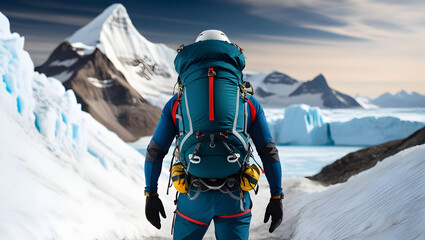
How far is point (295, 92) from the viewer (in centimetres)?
13425

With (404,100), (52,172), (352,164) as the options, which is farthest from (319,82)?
(52,172)

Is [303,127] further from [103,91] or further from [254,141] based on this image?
[103,91]

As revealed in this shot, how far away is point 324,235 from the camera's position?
446 cm

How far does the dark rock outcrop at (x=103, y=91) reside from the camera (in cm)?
5166

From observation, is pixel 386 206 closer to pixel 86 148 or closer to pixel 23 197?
pixel 23 197

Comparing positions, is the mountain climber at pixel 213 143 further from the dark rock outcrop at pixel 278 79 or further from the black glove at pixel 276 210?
the dark rock outcrop at pixel 278 79

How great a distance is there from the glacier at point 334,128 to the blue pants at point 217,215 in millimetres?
32237

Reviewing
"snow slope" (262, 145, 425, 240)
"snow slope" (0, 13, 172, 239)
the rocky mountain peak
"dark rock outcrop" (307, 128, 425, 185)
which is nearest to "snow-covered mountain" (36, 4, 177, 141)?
"dark rock outcrop" (307, 128, 425, 185)

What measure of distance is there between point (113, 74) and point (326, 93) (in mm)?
84573

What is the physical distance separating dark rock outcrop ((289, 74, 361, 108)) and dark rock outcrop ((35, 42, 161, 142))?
77.4 m

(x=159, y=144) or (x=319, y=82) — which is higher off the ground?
(x=159, y=144)

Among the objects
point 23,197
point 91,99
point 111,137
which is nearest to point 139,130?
point 91,99

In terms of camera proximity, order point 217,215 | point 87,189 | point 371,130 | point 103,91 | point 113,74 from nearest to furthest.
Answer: point 217,215 → point 87,189 → point 371,130 → point 103,91 → point 113,74

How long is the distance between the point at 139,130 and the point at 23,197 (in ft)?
157
